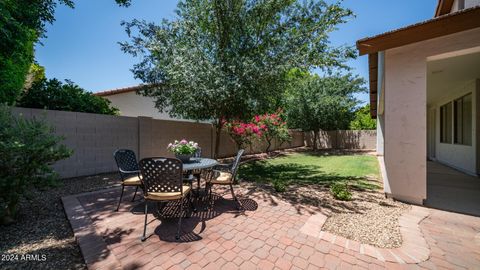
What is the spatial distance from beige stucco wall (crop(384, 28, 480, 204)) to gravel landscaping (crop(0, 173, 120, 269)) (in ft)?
18.2

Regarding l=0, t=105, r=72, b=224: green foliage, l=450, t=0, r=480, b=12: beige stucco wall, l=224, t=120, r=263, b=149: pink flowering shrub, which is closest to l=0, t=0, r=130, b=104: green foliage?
l=0, t=105, r=72, b=224: green foliage

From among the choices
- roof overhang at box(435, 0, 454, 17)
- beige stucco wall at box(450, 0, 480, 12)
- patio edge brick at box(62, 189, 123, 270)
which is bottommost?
patio edge brick at box(62, 189, 123, 270)

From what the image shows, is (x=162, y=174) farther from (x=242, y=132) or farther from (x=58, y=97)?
(x=242, y=132)

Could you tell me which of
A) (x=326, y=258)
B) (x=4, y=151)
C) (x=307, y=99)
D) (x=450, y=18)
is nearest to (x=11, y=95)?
(x=4, y=151)

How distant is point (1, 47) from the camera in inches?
166

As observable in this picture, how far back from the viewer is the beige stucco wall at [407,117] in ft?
13.1

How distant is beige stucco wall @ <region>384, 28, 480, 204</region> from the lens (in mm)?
3988

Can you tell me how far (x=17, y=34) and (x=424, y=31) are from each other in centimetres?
812

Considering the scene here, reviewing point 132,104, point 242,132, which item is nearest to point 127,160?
point 242,132

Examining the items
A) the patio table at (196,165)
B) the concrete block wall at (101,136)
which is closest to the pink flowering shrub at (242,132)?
the concrete block wall at (101,136)

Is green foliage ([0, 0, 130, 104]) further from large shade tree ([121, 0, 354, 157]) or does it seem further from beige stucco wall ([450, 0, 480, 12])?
beige stucco wall ([450, 0, 480, 12])

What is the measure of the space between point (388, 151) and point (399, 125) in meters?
0.59

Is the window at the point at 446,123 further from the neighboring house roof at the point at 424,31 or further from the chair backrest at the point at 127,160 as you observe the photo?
the chair backrest at the point at 127,160

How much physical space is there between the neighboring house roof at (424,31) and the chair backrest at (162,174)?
170 inches
